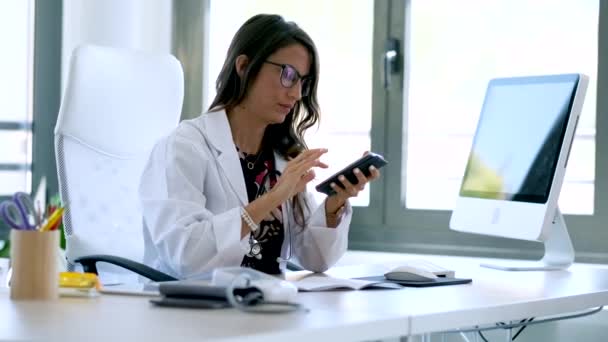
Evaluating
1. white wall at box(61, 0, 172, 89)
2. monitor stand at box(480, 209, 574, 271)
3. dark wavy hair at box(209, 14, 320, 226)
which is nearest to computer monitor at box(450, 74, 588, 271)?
monitor stand at box(480, 209, 574, 271)

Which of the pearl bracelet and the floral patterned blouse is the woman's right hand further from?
the floral patterned blouse

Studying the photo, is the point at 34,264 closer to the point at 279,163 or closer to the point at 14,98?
the point at 279,163

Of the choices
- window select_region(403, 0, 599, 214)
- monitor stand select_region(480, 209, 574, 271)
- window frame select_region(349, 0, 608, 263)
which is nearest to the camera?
monitor stand select_region(480, 209, 574, 271)

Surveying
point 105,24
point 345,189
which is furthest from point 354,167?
point 105,24

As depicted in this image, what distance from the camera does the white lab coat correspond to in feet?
6.89

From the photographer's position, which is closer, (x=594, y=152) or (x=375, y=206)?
(x=594, y=152)

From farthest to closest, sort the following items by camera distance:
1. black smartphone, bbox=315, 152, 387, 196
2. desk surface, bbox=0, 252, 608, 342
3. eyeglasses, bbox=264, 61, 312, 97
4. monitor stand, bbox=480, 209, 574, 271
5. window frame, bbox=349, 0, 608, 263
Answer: window frame, bbox=349, 0, 608, 263 → monitor stand, bbox=480, 209, 574, 271 → eyeglasses, bbox=264, 61, 312, 97 → black smartphone, bbox=315, 152, 387, 196 → desk surface, bbox=0, 252, 608, 342

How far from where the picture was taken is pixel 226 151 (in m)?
2.39

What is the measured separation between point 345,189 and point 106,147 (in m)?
0.83

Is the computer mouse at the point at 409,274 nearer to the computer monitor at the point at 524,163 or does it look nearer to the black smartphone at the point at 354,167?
the black smartphone at the point at 354,167

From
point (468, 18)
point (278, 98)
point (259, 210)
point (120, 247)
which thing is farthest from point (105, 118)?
point (468, 18)

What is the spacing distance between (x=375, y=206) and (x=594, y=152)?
0.80m

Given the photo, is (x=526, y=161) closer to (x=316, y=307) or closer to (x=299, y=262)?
(x=299, y=262)

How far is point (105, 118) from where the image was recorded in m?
2.77
